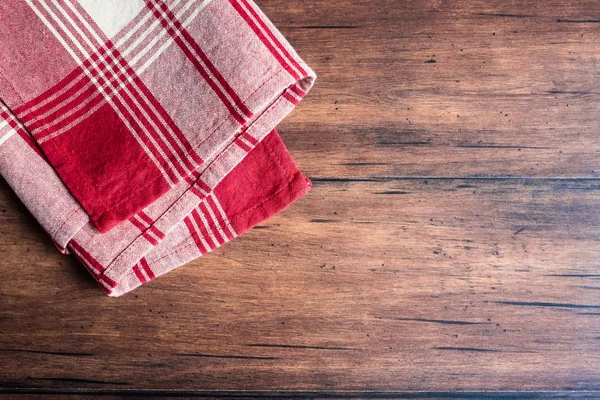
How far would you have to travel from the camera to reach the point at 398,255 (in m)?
0.44

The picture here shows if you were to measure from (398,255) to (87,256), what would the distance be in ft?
0.87

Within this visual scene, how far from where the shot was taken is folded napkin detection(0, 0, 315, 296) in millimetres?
359

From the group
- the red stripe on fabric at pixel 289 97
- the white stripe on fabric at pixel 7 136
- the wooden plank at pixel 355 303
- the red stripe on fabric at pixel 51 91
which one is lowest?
the wooden plank at pixel 355 303

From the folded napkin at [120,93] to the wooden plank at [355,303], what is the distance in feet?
0.30

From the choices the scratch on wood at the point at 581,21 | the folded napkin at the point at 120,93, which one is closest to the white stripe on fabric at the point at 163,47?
the folded napkin at the point at 120,93

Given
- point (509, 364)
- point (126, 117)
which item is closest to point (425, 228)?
point (509, 364)

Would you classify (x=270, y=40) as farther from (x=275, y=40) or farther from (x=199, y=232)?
(x=199, y=232)

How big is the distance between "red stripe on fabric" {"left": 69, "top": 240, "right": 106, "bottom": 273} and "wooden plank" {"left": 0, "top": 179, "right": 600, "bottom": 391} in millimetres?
51

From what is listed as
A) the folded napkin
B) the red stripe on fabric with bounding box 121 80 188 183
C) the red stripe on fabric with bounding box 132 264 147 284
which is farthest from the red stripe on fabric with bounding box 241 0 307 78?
the red stripe on fabric with bounding box 132 264 147 284

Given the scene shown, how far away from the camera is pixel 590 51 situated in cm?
45

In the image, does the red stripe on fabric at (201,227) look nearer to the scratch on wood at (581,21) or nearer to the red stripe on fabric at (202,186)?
the red stripe on fabric at (202,186)

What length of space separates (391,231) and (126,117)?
25cm

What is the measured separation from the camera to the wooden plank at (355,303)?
43cm

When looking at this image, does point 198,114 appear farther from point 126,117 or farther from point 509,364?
point 509,364
